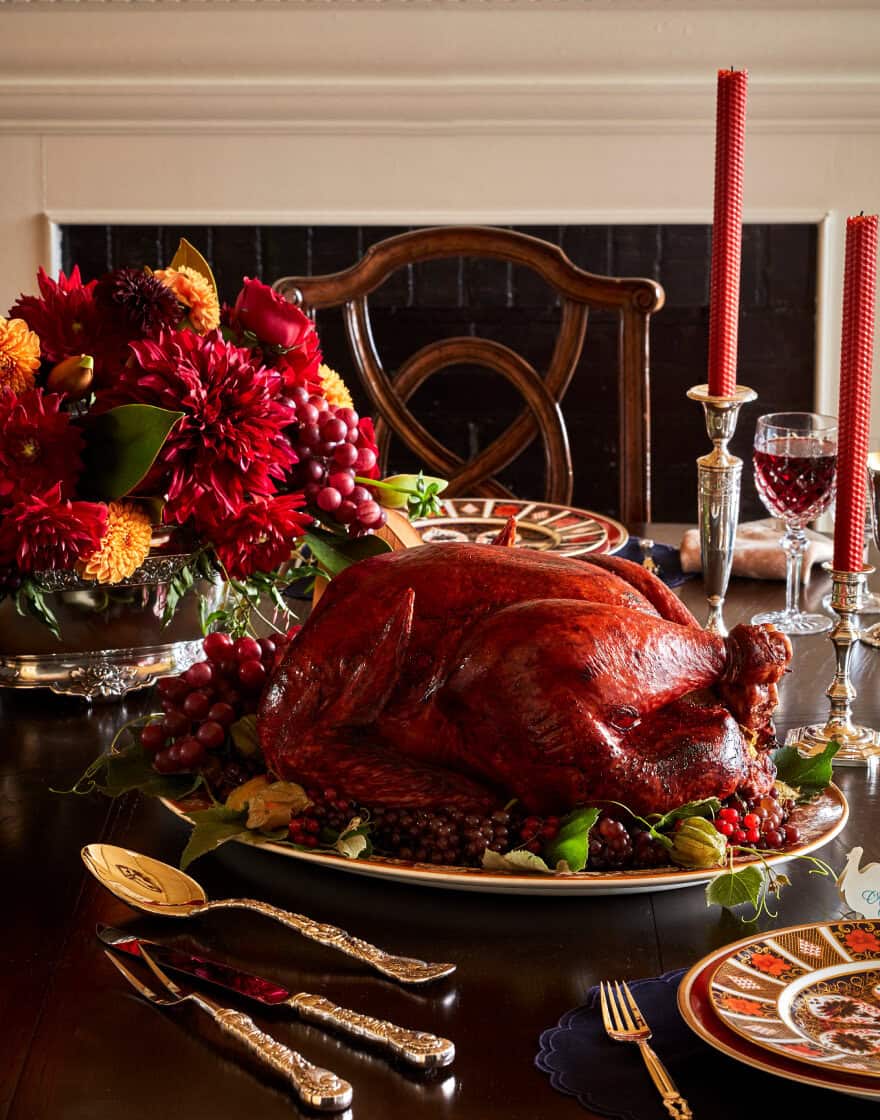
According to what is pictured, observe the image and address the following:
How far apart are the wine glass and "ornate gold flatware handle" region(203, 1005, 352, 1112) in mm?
873

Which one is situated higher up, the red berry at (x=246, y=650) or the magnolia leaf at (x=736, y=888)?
the red berry at (x=246, y=650)

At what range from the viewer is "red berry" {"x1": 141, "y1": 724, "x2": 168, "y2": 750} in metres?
1.03

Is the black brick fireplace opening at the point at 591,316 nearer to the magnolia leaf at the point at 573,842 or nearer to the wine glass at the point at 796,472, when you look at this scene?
the wine glass at the point at 796,472

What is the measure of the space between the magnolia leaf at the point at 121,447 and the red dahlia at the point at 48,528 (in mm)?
33

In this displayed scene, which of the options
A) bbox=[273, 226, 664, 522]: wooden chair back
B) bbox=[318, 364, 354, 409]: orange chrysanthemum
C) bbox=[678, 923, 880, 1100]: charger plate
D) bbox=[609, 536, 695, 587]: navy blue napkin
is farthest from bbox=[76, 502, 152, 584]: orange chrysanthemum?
bbox=[273, 226, 664, 522]: wooden chair back

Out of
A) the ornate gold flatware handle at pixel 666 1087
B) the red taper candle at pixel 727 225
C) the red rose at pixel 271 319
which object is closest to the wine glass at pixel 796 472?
the red taper candle at pixel 727 225

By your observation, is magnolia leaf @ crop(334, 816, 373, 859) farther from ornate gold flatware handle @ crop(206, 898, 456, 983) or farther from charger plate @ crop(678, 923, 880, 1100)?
charger plate @ crop(678, 923, 880, 1100)

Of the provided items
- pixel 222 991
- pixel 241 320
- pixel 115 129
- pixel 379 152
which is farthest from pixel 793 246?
pixel 222 991

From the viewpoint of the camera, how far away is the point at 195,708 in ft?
3.37

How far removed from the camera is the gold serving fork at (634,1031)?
0.68 metres

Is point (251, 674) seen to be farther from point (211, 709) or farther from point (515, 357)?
point (515, 357)

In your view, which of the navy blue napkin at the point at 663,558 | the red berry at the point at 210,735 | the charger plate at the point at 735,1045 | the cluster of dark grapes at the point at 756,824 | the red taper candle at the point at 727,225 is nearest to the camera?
the charger plate at the point at 735,1045

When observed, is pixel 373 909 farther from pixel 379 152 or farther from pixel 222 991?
pixel 379 152

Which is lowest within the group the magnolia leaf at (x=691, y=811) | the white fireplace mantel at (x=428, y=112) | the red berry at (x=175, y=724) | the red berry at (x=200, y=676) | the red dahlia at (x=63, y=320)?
the magnolia leaf at (x=691, y=811)
